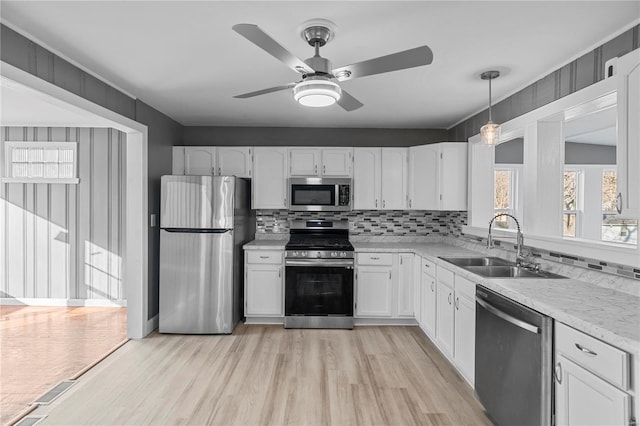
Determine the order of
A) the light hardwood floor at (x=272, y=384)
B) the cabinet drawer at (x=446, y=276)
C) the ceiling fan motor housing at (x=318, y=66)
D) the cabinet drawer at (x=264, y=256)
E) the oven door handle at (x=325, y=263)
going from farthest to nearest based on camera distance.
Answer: the cabinet drawer at (x=264, y=256), the oven door handle at (x=325, y=263), the cabinet drawer at (x=446, y=276), the light hardwood floor at (x=272, y=384), the ceiling fan motor housing at (x=318, y=66)

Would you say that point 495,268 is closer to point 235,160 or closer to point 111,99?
point 235,160

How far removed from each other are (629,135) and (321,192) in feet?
10.0

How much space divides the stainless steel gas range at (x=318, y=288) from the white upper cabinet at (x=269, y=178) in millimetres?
747

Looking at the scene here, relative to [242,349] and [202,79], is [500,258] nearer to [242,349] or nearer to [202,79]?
[242,349]

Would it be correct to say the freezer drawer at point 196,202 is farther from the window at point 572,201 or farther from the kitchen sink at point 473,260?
the window at point 572,201

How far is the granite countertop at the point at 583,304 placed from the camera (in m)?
1.39

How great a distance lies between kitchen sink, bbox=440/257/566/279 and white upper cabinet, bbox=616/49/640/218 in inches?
41.1

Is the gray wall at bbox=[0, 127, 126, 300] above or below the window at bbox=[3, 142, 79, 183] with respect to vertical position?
below

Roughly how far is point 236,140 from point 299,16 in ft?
9.54

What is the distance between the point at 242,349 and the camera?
3.42 metres

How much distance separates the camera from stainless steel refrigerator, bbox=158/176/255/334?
12.3 feet

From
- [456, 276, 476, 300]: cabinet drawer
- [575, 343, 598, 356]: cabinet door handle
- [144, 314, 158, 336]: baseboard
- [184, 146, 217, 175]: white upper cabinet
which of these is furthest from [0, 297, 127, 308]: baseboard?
[575, 343, 598, 356]: cabinet door handle

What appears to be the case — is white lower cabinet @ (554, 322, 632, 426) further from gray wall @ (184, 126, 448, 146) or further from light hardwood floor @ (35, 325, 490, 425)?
gray wall @ (184, 126, 448, 146)

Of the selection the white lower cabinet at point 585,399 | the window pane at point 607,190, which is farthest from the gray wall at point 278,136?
the white lower cabinet at point 585,399
